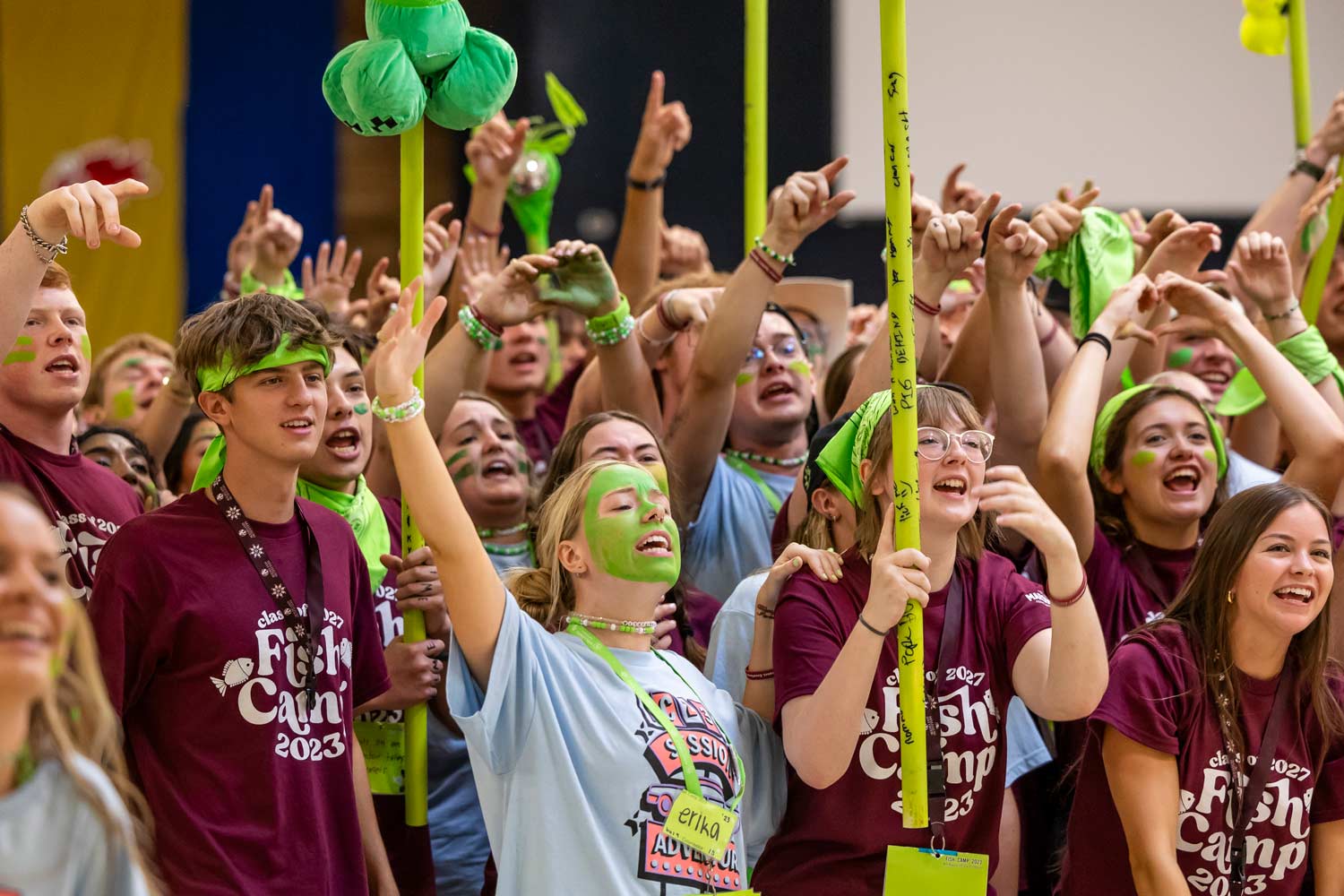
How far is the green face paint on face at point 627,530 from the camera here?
245cm

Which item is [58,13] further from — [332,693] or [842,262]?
[332,693]

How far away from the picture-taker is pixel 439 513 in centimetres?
224

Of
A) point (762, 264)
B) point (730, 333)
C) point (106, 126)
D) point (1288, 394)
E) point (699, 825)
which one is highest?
point (106, 126)

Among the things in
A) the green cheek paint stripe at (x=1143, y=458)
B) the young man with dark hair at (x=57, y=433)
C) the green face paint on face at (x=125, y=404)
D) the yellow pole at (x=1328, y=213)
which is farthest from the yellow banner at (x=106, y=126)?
the green cheek paint stripe at (x=1143, y=458)

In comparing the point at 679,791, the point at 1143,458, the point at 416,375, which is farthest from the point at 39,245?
the point at 1143,458

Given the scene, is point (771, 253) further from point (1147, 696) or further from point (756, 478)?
point (1147, 696)

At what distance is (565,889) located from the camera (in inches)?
88.9

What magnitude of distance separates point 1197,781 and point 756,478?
4.17ft

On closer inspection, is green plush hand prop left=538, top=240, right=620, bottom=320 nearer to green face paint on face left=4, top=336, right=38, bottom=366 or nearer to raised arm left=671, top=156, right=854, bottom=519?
raised arm left=671, top=156, right=854, bottom=519

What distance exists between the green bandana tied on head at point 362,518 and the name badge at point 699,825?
2.82 ft

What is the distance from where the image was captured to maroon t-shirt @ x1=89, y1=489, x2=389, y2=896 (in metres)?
2.24

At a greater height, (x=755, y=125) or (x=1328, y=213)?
(x=755, y=125)

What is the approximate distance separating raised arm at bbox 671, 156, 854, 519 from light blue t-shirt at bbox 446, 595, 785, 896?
99cm

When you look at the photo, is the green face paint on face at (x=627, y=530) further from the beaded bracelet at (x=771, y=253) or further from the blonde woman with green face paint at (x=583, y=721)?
the beaded bracelet at (x=771, y=253)
